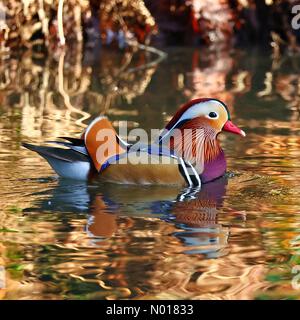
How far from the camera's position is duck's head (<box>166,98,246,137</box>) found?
7668mm

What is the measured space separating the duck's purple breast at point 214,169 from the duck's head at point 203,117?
242 millimetres

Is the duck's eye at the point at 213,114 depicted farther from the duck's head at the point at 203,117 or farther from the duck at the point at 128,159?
the duck at the point at 128,159

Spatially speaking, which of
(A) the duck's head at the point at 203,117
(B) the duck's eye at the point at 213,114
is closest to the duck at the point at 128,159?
(A) the duck's head at the point at 203,117

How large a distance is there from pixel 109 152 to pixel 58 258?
181 cm

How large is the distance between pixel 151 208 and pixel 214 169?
957mm

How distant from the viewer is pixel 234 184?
7.44 meters

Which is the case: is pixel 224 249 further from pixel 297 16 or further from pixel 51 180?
pixel 297 16

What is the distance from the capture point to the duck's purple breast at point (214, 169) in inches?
295

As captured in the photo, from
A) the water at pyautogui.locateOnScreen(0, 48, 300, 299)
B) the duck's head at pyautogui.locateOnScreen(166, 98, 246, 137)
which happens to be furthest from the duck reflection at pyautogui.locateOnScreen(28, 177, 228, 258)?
the duck's head at pyautogui.locateOnScreen(166, 98, 246, 137)

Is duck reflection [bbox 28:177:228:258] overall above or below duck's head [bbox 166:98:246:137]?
below

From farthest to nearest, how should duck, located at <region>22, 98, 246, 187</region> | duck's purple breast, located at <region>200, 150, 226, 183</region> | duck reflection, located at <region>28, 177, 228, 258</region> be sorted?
duck's purple breast, located at <region>200, 150, 226, 183</region>
duck, located at <region>22, 98, 246, 187</region>
duck reflection, located at <region>28, 177, 228, 258</region>

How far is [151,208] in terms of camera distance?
22.0 ft

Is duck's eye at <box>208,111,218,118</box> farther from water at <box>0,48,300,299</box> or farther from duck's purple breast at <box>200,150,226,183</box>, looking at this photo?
water at <box>0,48,300,299</box>
